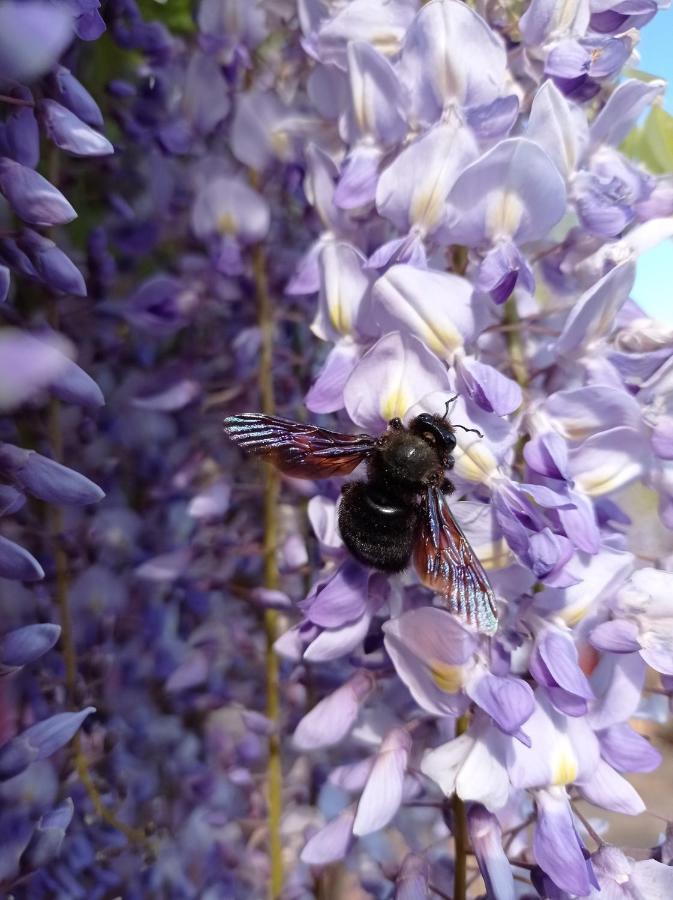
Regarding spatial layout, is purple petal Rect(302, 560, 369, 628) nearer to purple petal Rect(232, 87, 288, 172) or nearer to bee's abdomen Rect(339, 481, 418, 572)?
bee's abdomen Rect(339, 481, 418, 572)

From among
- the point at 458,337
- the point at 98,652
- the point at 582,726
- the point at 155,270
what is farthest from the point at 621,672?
the point at 155,270

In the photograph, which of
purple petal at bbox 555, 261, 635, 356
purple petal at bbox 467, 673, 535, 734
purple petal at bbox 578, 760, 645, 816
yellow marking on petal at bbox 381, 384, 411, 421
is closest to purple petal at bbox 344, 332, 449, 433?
yellow marking on petal at bbox 381, 384, 411, 421

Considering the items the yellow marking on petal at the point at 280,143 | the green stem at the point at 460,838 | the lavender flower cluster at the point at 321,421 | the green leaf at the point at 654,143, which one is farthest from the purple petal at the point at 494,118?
the green stem at the point at 460,838

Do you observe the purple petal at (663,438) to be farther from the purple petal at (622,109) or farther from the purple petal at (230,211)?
the purple petal at (230,211)

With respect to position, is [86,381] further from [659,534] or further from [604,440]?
[659,534]

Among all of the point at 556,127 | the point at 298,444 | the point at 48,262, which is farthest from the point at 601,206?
the point at 48,262

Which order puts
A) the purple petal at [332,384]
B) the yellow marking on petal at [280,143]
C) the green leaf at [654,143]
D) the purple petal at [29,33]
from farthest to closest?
the green leaf at [654,143], the yellow marking on petal at [280,143], the purple petal at [332,384], the purple petal at [29,33]
